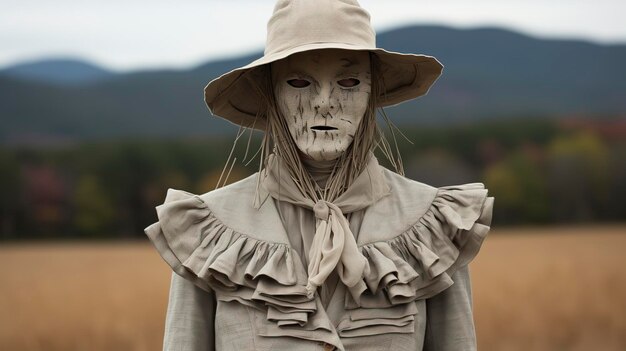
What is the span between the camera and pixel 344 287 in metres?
3.75

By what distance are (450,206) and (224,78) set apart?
2.82 feet

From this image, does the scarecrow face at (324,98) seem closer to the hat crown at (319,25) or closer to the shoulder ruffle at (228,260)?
the hat crown at (319,25)

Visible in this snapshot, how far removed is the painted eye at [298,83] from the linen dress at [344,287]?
27 centimetres

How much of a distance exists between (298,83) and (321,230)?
0.48 meters

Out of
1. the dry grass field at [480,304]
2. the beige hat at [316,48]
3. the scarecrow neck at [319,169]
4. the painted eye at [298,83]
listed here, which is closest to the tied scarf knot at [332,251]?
the scarecrow neck at [319,169]

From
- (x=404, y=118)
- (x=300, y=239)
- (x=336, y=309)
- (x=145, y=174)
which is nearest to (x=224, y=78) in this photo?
(x=300, y=239)

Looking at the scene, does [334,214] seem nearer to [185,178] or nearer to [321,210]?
[321,210]

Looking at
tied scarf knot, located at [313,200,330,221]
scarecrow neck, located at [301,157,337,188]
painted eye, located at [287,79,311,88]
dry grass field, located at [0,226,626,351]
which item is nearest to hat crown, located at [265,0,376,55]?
painted eye, located at [287,79,311,88]

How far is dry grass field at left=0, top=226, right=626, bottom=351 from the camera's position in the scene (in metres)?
14.6

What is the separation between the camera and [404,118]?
2256 inches

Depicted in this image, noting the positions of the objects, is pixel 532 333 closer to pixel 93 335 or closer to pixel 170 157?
pixel 93 335

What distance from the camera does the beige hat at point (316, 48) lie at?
3721 mm

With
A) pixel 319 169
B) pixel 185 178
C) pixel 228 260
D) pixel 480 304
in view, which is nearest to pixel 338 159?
pixel 319 169

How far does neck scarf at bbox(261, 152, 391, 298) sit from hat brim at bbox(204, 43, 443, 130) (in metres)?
0.26
